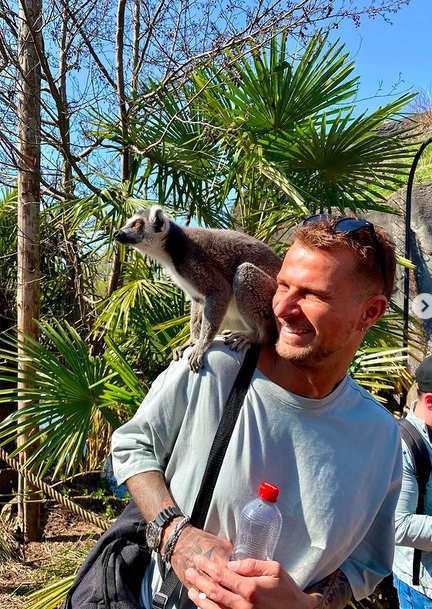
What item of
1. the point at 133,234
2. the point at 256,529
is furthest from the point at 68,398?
the point at 256,529

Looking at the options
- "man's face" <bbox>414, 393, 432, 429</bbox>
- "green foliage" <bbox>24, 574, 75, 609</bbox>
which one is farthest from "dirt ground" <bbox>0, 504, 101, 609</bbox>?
"man's face" <bbox>414, 393, 432, 429</bbox>

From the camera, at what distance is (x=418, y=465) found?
2.43 metres

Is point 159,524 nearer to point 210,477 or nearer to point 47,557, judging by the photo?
point 210,477

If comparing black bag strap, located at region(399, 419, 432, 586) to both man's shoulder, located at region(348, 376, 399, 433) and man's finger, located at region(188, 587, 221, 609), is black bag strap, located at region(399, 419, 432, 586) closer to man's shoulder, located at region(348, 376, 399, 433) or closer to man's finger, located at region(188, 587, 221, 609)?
man's shoulder, located at region(348, 376, 399, 433)

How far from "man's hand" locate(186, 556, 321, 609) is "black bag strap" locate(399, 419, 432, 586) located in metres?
1.47

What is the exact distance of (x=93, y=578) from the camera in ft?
4.53

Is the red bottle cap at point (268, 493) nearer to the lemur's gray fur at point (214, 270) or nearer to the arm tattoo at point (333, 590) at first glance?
the arm tattoo at point (333, 590)

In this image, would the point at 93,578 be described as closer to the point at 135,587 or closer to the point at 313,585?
the point at 135,587

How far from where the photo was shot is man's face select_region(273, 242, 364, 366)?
1.37 metres

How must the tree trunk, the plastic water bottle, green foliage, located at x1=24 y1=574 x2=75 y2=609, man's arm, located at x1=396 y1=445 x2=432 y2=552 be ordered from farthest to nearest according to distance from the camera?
the tree trunk → green foliage, located at x1=24 y1=574 x2=75 y2=609 → man's arm, located at x1=396 y1=445 x2=432 y2=552 → the plastic water bottle

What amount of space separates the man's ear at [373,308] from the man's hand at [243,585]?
68 cm

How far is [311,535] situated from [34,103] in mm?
4206

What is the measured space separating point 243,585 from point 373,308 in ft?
2.56

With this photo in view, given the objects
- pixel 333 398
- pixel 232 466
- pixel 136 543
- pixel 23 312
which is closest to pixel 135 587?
pixel 136 543
